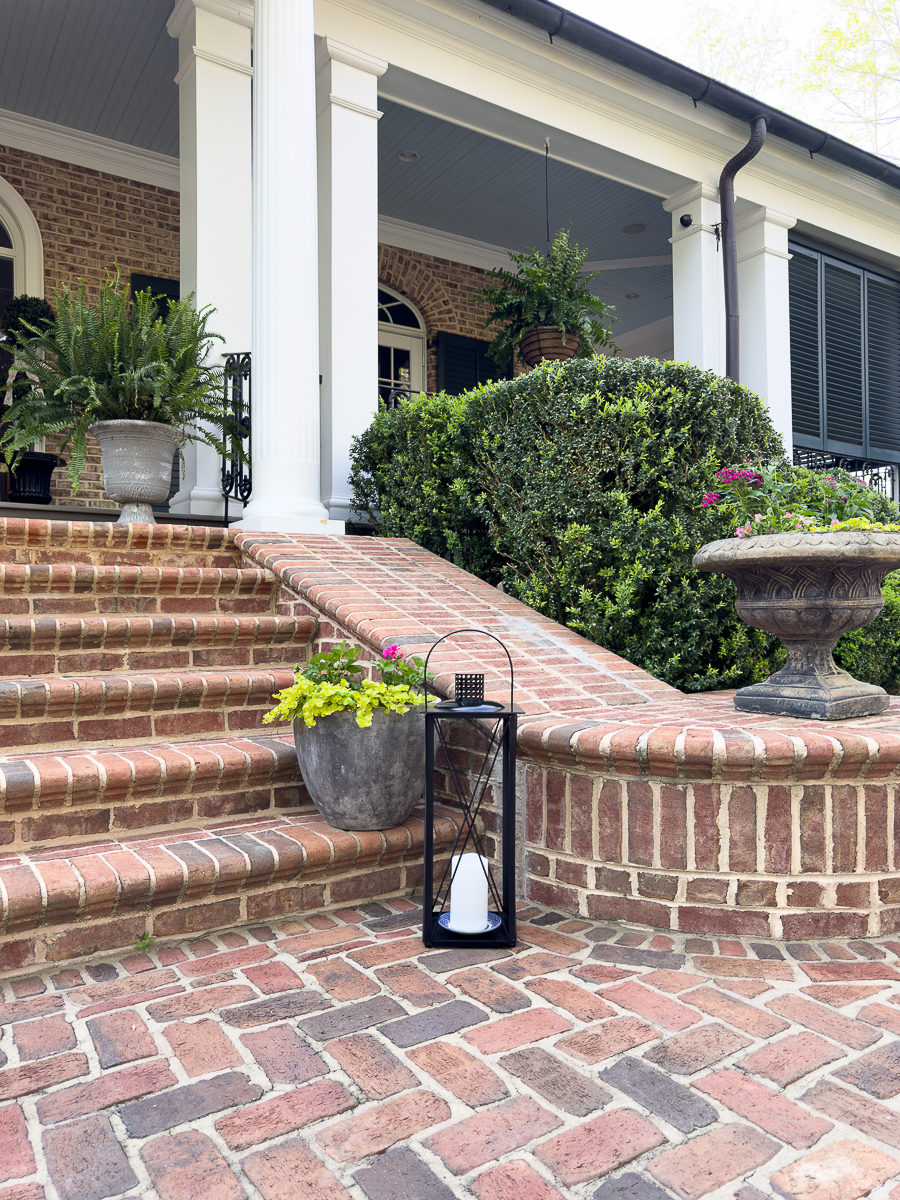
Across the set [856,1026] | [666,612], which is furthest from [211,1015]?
[666,612]

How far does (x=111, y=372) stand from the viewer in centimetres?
416

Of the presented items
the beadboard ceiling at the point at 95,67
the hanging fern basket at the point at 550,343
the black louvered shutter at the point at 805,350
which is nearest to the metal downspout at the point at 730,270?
the black louvered shutter at the point at 805,350

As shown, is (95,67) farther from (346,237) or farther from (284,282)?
(284,282)

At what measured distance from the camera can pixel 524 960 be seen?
194 centimetres

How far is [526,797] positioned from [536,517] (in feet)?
5.10

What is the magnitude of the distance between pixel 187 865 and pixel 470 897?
27.4 inches

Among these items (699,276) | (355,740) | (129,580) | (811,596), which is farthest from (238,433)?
(699,276)

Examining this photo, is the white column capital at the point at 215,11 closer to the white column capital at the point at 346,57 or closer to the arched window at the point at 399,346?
the white column capital at the point at 346,57

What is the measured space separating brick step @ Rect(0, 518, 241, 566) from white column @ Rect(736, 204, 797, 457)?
549 cm

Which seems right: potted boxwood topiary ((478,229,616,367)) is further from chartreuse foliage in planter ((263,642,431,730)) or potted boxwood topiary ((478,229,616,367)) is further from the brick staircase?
chartreuse foliage in planter ((263,642,431,730))

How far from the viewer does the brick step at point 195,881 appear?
1.84 metres

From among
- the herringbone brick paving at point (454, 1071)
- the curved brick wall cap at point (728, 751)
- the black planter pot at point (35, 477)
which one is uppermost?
the black planter pot at point (35, 477)

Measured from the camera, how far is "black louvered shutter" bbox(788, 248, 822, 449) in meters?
7.73

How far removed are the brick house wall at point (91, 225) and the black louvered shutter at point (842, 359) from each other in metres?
6.19
